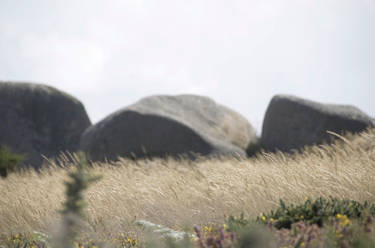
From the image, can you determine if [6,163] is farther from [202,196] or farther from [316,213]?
[316,213]

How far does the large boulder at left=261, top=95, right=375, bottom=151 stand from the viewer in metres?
12.8

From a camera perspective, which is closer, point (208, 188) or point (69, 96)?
point (208, 188)

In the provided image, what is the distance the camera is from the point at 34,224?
6.05 meters

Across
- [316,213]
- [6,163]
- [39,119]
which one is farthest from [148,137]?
[316,213]

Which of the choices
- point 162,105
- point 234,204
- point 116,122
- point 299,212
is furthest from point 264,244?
point 162,105

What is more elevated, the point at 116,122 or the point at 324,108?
the point at 324,108

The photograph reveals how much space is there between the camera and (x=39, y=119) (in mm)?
17781

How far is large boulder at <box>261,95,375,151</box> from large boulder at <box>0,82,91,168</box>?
8.92 metres

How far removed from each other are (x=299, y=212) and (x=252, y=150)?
36.0 ft

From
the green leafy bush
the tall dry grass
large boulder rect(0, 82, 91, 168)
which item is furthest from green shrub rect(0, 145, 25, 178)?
the green leafy bush

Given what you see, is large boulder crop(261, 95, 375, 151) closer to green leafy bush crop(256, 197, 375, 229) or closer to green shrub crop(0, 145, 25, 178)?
green leafy bush crop(256, 197, 375, 229)

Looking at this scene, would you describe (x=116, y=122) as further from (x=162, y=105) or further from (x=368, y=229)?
(x=368, y=229)

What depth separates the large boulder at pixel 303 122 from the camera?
503 inches

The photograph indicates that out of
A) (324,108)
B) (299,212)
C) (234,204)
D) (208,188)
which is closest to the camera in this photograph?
(299,212)
